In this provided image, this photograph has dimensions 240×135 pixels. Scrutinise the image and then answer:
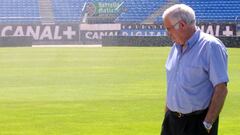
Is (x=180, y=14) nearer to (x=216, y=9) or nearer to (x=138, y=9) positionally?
(x=216, y=9)

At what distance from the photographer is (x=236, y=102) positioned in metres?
15.7

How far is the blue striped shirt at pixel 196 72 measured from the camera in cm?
572

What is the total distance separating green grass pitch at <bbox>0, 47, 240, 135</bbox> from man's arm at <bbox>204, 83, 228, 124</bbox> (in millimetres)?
5496

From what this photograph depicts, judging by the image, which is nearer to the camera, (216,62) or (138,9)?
(216,62)

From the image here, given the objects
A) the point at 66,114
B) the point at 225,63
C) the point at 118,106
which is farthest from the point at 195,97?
the point at 118,106

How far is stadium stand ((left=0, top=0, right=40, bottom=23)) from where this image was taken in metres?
59.4

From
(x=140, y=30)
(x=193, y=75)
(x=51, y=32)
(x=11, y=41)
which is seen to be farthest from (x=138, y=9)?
(x=193, y=75)

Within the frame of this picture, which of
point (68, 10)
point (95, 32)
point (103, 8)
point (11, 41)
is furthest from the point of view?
point (68, 10)

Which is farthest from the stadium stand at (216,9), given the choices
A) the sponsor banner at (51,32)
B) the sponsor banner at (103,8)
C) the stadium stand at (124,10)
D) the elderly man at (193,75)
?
the elderly man at (193,75)

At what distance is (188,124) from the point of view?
6035 millimetres

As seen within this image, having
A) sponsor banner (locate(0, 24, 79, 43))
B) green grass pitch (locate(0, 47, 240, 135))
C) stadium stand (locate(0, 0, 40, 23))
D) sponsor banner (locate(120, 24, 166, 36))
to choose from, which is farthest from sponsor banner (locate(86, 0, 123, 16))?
green grass pitch (locate(0, 47, 240, 135))

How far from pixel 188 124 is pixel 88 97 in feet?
36.2

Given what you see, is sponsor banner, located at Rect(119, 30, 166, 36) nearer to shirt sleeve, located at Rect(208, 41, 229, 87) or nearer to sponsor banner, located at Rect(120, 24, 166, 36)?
sponsor banner, located at Rect(120, 24, 166, 36)

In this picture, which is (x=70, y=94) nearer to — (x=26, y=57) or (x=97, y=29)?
(x=26, y=57)
